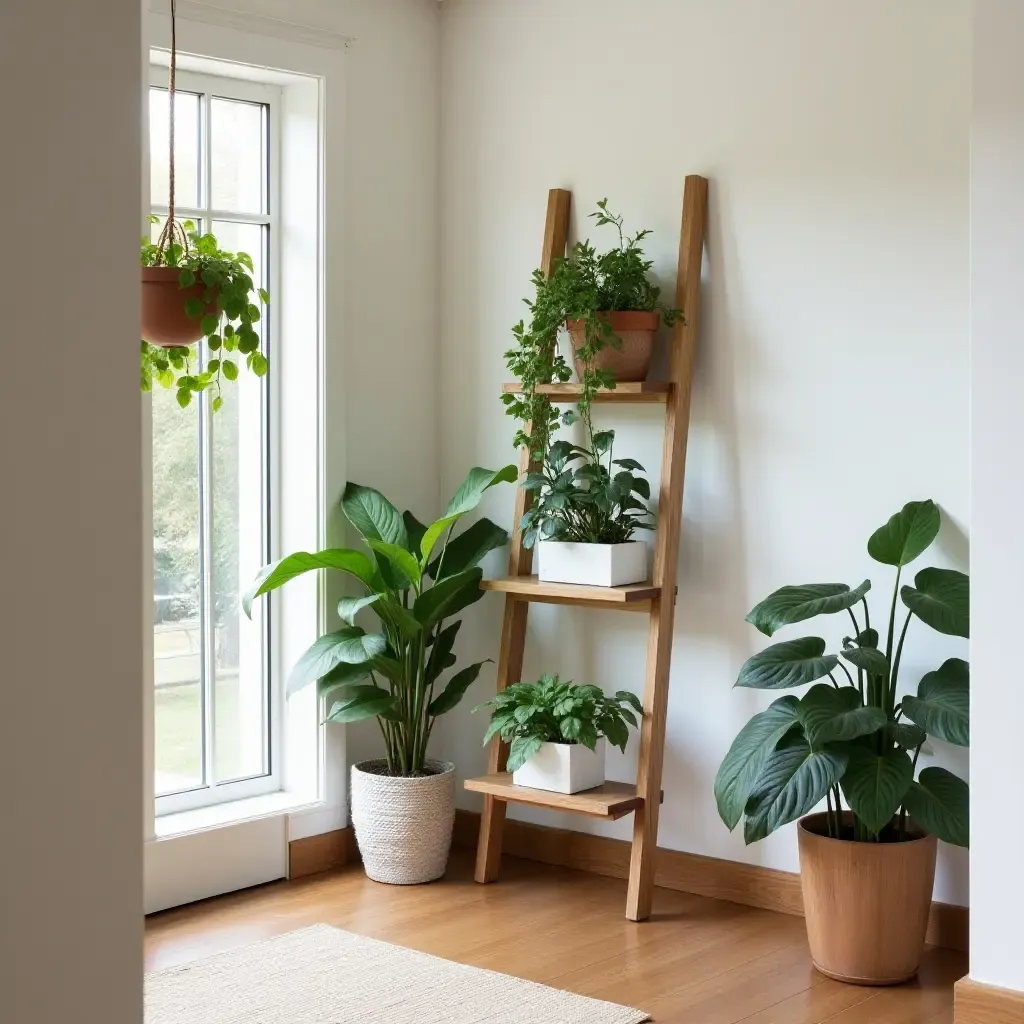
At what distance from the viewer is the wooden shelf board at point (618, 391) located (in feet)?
11.6

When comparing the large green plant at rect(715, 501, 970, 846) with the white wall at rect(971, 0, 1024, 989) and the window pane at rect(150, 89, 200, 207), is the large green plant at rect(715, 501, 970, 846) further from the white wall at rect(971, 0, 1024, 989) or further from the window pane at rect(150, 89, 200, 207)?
the window pane at rect(150, 89, 200, 207)

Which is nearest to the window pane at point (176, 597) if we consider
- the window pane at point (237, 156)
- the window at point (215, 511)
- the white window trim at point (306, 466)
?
the window at point (215, 511)

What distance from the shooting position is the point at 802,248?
3.46 meters

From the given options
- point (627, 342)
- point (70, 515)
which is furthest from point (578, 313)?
point (70, 515)

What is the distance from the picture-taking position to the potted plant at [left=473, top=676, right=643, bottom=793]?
3.49 meters

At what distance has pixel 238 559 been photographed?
3.88 meters

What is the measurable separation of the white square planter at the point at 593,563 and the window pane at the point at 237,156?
1313 millimetres

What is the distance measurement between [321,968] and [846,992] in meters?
1.17

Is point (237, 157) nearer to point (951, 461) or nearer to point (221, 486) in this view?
point (221, 486)

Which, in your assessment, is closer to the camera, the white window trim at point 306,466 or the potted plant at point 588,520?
the potted plant at point 588,520

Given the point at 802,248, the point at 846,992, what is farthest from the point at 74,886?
the point at 802,248

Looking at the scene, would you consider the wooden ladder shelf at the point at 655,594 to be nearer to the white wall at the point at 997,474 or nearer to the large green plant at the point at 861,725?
the large green plant at the point at 861,725

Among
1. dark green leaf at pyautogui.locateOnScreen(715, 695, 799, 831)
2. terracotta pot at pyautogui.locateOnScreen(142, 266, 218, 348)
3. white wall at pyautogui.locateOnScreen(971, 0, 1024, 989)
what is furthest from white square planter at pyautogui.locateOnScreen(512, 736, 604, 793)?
terracotta pot at pyautogui.locateOnScreen(142, 266, 218, 348)

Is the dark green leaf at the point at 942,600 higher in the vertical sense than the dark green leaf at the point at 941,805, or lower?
higher
